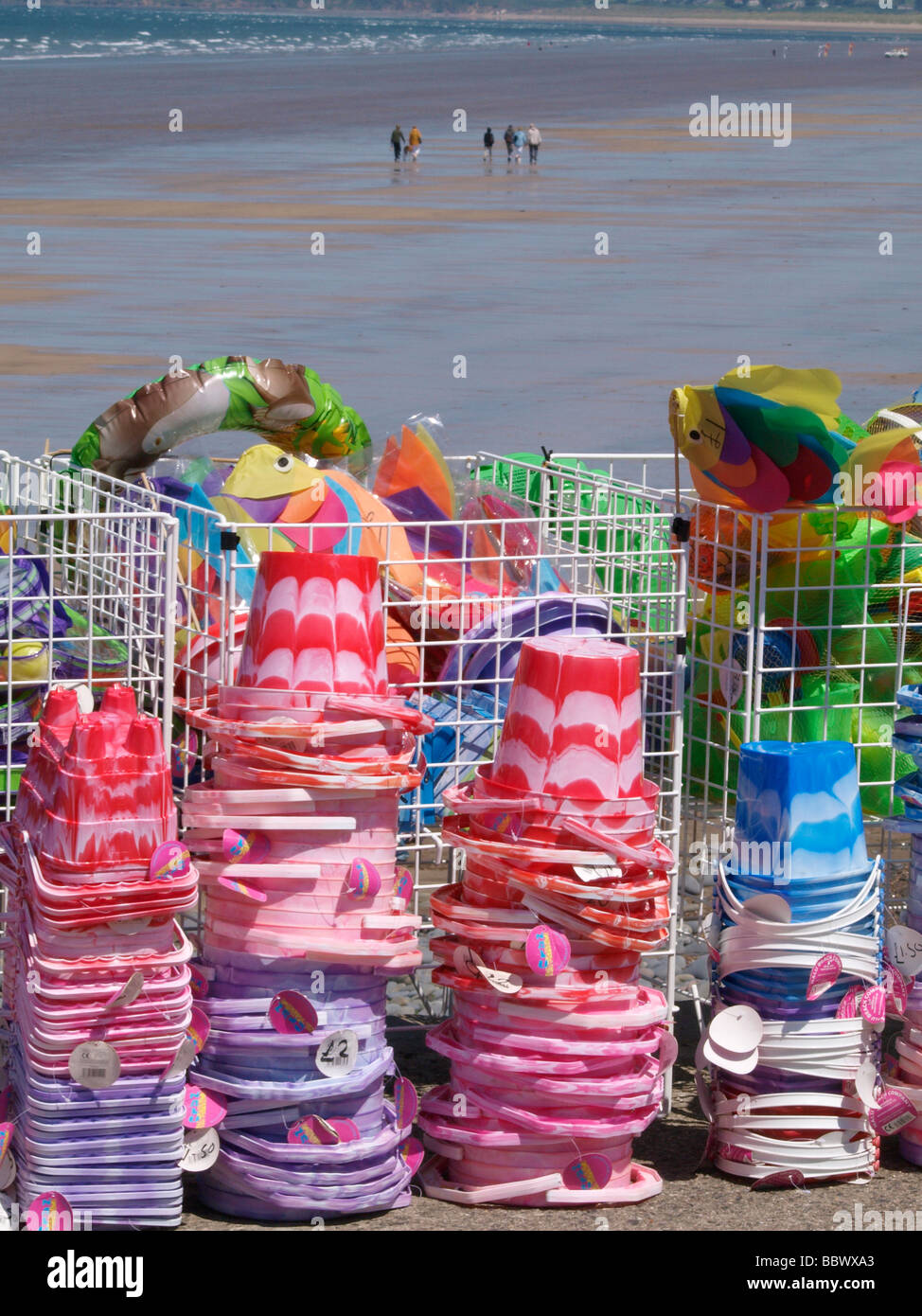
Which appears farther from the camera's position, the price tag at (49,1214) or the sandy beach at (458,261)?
the sandy beach at (458,261)

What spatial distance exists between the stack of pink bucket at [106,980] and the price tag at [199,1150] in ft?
0.16

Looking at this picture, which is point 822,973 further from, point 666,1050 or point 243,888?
point 243,888

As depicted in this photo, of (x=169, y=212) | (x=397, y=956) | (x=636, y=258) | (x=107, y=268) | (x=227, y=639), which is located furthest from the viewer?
(x=169, y=212)

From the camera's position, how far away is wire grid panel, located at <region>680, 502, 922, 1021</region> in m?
4.70

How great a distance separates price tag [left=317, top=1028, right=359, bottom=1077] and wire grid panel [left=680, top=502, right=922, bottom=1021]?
1.15 metres

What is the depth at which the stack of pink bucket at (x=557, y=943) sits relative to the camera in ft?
12.8

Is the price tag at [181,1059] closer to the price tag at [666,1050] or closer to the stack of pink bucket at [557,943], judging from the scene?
the stack of pink bucket at [557,943]

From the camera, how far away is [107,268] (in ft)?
72.6

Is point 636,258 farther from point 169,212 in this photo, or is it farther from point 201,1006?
point 201,1006

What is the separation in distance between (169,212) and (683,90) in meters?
39.7

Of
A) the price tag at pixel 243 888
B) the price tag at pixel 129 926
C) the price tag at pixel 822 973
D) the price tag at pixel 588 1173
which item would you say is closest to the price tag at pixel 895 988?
the price tag at pixel 822 973

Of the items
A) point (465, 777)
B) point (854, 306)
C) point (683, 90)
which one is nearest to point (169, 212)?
point (854, 306)

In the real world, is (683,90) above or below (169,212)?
above

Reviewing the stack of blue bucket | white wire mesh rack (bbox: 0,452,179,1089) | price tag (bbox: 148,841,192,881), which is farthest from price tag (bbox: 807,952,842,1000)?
white wire mesh rack (bbox: 0,452,179,1089)
